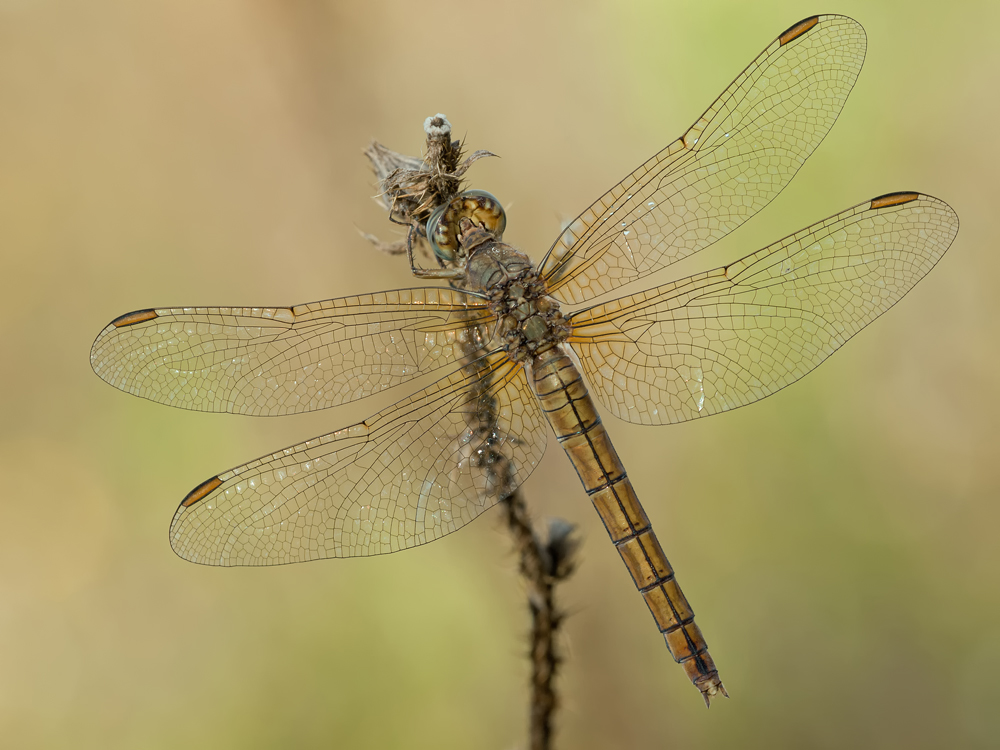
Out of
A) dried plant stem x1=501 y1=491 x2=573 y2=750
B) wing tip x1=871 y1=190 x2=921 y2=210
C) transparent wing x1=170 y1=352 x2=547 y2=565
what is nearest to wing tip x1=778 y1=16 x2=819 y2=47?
wing tip x1=871 y1=190 x2=921 y2=210

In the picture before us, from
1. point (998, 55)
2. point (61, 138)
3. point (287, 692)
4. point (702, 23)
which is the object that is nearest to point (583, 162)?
point (702, 23)

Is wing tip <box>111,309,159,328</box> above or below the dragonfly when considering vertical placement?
above

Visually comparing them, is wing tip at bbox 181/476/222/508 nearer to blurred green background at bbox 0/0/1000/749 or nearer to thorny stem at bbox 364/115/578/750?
thorny stem at bbox 364/115/578/750

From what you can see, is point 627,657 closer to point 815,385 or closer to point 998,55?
point 815,385

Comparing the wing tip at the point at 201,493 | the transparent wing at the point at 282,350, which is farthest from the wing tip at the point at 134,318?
the wing tip at the point at 201,493

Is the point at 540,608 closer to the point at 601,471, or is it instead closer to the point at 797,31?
the point at 601,471

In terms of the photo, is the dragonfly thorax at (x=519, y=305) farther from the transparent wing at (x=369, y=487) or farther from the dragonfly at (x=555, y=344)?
the transparent wing at (x=369, y=487)
